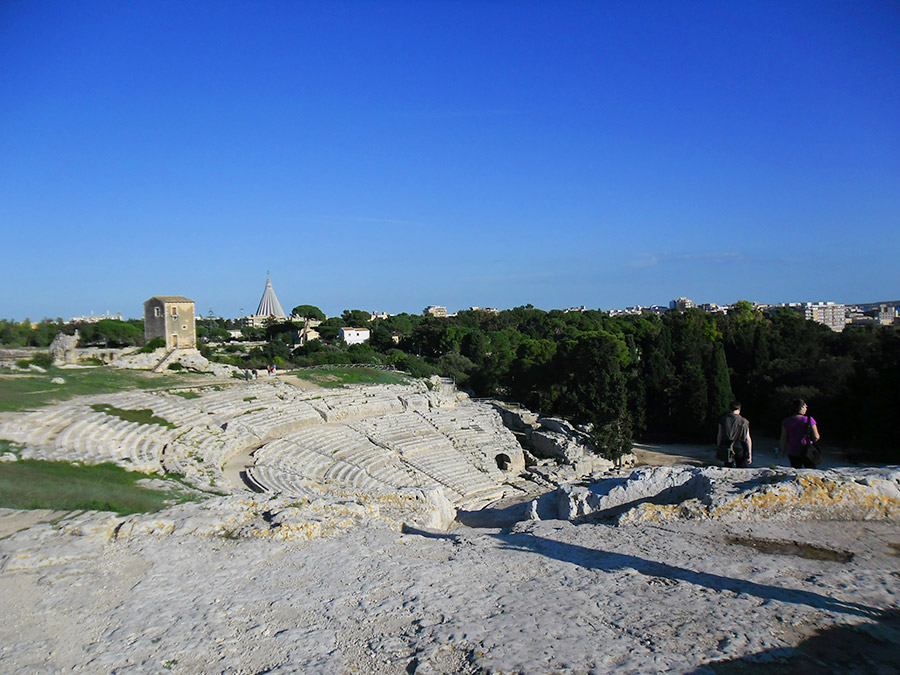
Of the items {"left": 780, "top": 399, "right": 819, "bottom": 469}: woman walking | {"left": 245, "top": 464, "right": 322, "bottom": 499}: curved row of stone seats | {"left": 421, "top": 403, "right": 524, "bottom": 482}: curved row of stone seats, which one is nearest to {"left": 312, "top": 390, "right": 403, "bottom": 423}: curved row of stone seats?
{"left": 421, "top": 403, "right": 524, "bottom": 482}: curved row of stone seats

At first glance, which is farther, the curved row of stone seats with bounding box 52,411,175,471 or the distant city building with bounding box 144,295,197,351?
the distant city building with bounding box 144,295,197,351

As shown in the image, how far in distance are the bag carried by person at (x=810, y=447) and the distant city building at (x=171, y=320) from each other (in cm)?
2603

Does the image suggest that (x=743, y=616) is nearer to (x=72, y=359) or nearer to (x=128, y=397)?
(x=128, y=397)

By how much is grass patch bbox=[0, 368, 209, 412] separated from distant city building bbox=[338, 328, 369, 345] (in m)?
34.3

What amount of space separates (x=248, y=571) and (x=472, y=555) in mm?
2175

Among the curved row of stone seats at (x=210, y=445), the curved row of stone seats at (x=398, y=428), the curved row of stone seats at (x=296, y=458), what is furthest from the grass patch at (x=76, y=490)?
the curved row of stone seats at (x=398, y=428)

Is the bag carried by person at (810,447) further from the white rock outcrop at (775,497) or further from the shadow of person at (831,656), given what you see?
the shadow of person at (831,656)

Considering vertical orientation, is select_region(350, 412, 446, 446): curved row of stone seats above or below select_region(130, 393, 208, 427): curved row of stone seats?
below

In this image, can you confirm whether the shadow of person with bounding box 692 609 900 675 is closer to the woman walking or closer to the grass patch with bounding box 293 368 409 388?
the woman walking

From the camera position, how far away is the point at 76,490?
771cm

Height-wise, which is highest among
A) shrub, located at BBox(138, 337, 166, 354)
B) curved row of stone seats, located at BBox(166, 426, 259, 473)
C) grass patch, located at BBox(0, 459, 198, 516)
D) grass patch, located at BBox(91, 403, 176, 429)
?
shrub, located at BBox(138, 337, 166, 354)

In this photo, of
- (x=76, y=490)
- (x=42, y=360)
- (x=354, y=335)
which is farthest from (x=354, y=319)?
(x=76, y=490)

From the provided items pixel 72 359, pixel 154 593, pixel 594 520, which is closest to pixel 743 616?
pixel 594 520

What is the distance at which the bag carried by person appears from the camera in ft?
23.5
